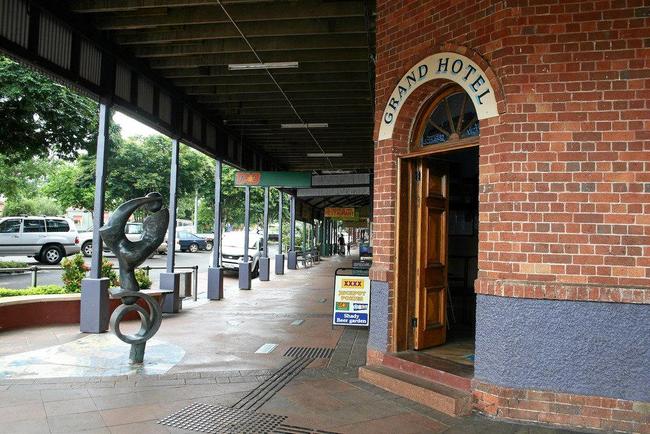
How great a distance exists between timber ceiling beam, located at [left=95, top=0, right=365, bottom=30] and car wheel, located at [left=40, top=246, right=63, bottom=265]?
14.9 metres

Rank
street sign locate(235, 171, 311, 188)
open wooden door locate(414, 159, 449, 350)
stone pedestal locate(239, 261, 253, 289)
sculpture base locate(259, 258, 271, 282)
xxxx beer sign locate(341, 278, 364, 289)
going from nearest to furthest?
open wooden door locate(414, 159, 449, 350) → xxxx beer sign locate(341, 278, 364, 289) → street sign locate(235, 171, 311, 188) → stone pedestal locate(239, 261, 253, 289) → sculpture base locate(259, 258, 271, 282)

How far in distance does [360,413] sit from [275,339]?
3.62 meters

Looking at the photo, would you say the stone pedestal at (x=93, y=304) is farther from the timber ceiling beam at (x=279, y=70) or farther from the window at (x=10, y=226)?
the window at (x=10, y=226)

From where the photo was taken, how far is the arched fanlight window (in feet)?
18.5

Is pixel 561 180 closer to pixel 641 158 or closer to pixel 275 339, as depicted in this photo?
pixel 641 158

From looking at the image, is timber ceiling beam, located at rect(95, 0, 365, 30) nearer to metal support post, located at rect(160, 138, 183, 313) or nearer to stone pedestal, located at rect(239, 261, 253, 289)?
metal support post, located at rect(160, 138, 183, 313)

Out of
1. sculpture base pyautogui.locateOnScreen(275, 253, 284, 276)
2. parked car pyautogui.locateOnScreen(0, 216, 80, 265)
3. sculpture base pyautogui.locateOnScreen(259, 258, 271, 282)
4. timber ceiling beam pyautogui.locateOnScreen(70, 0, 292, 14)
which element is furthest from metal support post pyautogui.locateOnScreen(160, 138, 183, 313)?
parked car pyautogui.locateOnScreen(0, 216, 80, 265)

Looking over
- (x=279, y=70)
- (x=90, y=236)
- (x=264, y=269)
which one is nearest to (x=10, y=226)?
(x=90, y=236)

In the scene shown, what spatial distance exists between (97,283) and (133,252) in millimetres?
1943

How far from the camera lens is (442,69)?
5504 millimetres

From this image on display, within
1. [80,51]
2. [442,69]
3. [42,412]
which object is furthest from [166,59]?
[42,412]

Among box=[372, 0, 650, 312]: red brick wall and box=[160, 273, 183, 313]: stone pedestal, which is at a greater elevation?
box=[372, 0, 650, 312]: red brick wall

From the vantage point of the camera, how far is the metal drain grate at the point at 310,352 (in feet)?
23.4

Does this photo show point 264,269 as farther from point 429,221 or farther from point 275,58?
point 429,221
